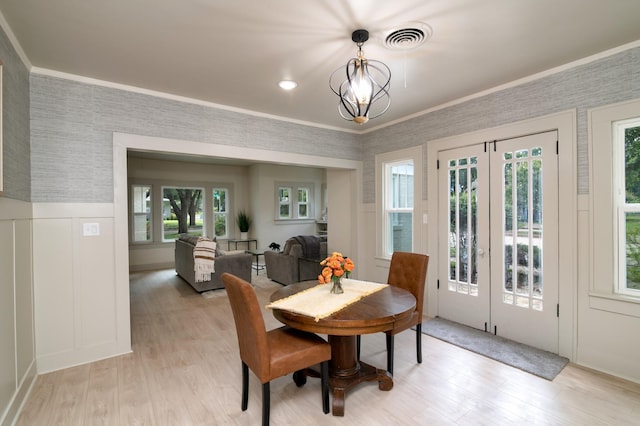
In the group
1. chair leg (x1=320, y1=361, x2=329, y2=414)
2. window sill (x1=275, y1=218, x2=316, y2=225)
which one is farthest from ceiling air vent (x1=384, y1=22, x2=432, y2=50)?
window sill (x1=275, y1=218, x2=316, y2=225)

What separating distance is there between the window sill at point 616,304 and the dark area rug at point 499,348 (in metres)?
0.58

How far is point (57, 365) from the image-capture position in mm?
2762

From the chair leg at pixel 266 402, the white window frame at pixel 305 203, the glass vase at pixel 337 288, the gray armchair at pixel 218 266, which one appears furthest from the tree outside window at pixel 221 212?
the chair leg at pixel 266 402

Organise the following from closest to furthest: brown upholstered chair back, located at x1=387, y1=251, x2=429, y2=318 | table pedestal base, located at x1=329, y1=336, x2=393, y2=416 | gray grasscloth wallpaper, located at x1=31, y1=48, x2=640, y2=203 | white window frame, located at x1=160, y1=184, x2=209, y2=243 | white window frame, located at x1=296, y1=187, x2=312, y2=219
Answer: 1. table pedestal base, located at x1=329, y1=336, x2=393, y2=416
2. gray grasscloth wallpaper, located at x1=31, y1=48, x2=640, y2=203
3. brown upholstered chair back, located at x1=387, y1=251, x2=429, y2=318
4. white window frame, located at x1=160, y1=184, x2=209, y2=243
5. white window frame, located at x1=296, y1=187, x2=312, y2=219

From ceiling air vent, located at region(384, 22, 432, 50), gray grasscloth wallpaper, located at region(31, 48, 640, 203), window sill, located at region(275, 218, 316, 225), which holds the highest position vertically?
ceiling air vent, located at region(384, 22, 432, 50)

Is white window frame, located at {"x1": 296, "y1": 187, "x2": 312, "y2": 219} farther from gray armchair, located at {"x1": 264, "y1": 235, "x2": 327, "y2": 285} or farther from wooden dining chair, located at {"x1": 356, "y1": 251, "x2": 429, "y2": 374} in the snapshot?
wooden dining chair, located at {"x1": 356, "y1": 251, "x2": 429, "y2": 374}

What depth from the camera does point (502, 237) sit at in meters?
3.31

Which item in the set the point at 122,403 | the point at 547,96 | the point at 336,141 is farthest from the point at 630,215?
the point at 122,403

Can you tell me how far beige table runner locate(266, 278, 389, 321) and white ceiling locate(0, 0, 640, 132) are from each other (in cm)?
193

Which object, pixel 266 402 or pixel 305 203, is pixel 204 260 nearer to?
pixel 266 402

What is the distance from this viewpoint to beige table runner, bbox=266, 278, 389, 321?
2.09 metres

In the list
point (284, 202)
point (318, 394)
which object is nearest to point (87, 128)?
point (318, 394)

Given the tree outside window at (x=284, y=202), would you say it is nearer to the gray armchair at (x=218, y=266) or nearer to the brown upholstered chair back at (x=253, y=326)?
the gray armchair at (x=218, y=266)

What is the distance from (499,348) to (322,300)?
78.9 inches
